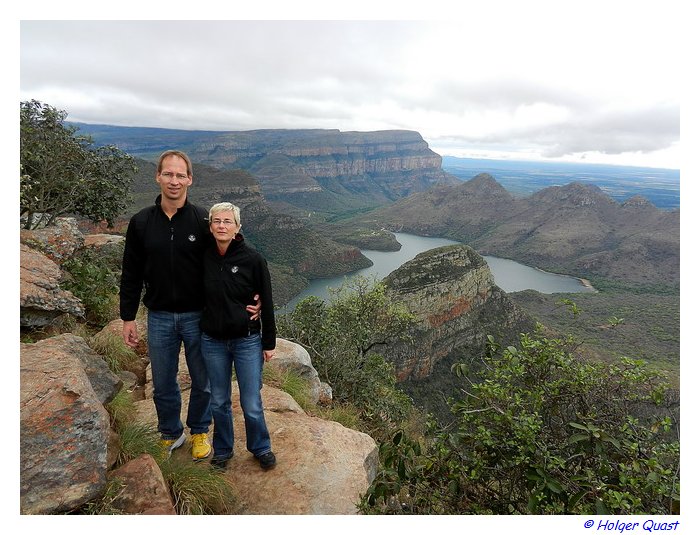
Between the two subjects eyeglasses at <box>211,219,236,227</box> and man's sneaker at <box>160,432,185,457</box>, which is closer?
eyeglasses at <box>211,219,236,227</box>

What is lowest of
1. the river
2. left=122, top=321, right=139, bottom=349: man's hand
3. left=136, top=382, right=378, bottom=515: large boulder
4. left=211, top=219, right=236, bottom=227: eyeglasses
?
the river

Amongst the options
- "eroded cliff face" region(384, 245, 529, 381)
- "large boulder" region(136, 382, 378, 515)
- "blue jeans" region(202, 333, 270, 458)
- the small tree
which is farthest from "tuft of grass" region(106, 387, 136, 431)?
"eroded cliff face" region(384, 245, 529, 381)

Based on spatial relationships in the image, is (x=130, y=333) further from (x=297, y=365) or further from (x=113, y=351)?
(x=297, y=365)

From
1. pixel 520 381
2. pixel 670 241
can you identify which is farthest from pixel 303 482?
pixel 670 241

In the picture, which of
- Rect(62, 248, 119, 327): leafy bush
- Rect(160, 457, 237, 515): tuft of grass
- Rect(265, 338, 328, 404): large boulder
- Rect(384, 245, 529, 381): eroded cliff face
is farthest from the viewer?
Rect(384, 245, 529, 381): eroded cliff face

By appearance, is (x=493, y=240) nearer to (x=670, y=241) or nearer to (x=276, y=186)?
(x=670, y=241)

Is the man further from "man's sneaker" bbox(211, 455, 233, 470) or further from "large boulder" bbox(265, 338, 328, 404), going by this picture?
"large boulder" bbox(265, 338, 328, 404)

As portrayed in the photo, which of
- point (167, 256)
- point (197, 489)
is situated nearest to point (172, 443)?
point (197, 489)
